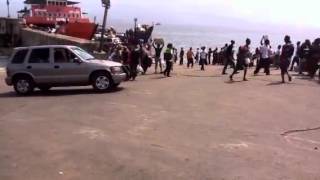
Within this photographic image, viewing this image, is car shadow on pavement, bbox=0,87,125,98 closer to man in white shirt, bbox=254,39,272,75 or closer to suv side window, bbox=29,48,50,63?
suv side window, bbox=29,48,50,63

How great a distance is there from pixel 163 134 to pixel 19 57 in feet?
34.1

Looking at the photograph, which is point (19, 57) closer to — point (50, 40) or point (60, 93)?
point (60, 93)

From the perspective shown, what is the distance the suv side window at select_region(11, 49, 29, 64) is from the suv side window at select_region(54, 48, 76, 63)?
3.48 ft

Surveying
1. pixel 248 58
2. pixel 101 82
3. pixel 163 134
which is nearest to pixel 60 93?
pixel 101 82

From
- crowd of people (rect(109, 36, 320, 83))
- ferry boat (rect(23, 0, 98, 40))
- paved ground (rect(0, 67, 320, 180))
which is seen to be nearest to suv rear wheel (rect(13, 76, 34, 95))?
paved ground (rect(0, 67, 320, 180))

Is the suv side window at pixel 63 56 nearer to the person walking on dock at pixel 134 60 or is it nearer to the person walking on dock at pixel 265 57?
the person walking on dock at pixel 134 60

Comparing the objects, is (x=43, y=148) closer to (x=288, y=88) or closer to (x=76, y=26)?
(x=288, y=88)

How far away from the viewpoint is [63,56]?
20.6 metres

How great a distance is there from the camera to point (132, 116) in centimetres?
1433

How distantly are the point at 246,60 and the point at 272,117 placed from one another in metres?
8.84

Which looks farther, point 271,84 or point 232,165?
point 271,84

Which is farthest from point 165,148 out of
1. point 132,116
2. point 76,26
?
point 76,26

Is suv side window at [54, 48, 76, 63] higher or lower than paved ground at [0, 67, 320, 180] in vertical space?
higher

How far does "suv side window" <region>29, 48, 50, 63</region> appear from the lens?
20.7m
